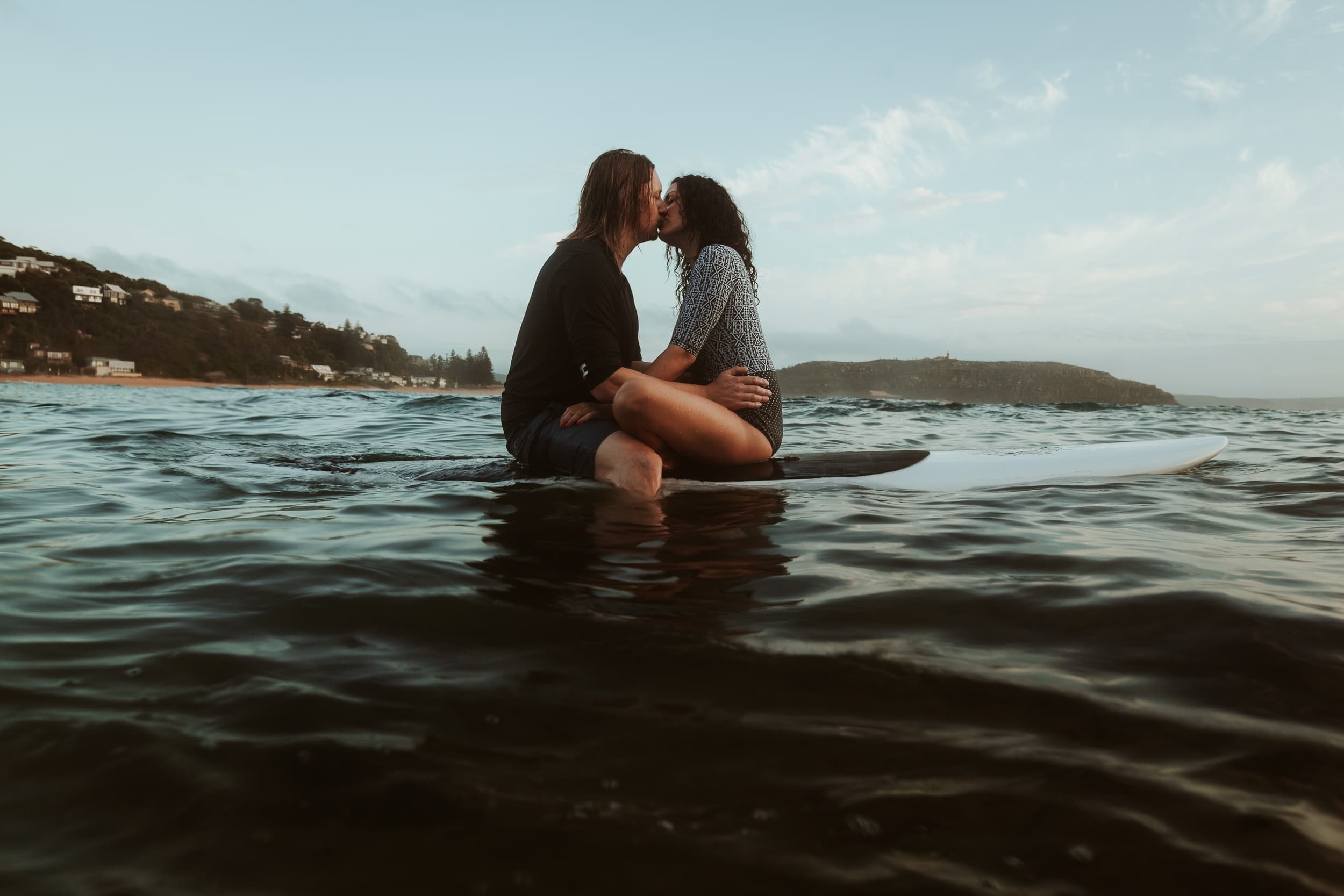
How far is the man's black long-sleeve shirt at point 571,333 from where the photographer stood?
3689 mm

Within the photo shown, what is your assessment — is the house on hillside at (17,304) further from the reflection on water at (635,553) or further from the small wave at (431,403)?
the reflection on water at (635,553)

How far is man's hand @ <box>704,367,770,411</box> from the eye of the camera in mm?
3979

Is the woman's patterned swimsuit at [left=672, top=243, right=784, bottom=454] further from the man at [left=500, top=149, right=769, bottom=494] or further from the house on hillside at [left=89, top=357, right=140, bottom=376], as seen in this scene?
the house on hillside at [left=89, top=357, right=140, bottom=376]

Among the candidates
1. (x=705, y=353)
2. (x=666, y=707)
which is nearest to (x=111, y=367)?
(x=705, y=353)

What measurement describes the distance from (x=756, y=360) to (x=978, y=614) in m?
2.47

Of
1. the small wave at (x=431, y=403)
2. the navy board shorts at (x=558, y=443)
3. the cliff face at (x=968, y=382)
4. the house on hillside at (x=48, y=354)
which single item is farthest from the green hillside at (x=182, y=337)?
the navy board shorts at (x=558, y=443)

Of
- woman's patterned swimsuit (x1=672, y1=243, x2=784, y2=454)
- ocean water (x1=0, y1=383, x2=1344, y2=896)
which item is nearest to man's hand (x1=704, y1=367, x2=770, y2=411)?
woman's patterned swimsuit (x1=672, y1=243, x2=784, y2=454)

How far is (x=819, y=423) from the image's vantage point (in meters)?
11.4

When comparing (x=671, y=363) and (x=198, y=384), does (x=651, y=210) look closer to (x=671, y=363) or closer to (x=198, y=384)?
(x=671, y=363)

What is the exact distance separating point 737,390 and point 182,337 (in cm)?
8024

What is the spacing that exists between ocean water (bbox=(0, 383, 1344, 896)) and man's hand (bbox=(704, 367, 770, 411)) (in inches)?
43.9

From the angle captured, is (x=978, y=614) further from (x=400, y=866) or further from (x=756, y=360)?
(x=756, y=360)

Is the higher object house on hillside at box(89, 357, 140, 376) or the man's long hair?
the man's long hair

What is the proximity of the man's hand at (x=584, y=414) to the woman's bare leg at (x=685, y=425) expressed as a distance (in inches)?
6.7
